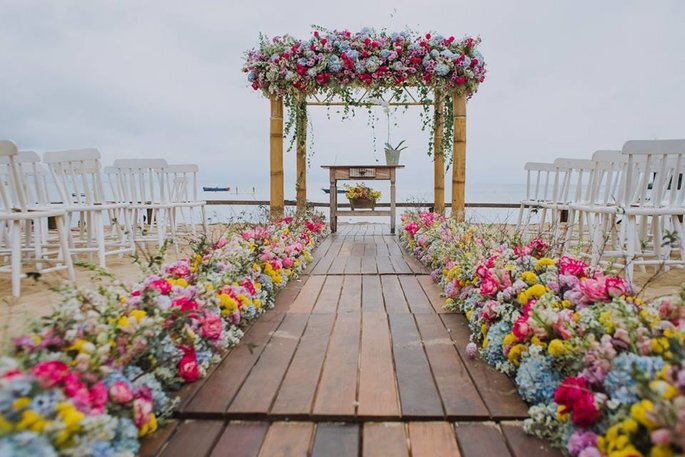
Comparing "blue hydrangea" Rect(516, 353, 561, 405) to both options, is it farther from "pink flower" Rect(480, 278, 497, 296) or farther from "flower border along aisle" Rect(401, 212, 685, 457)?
"pink flower" Rect(480, 278, 497, 296)

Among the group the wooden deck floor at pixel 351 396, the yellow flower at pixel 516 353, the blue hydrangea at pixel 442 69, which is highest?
the blue hydrangea at pixel 442 69

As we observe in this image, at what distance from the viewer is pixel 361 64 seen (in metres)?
5.72

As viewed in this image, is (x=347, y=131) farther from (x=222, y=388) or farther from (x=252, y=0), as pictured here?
(x=222, y=388)

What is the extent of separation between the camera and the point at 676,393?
2.80 ft

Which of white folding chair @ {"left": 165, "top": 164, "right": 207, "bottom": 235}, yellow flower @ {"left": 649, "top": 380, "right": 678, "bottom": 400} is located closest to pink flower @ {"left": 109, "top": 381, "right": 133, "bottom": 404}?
yellow flower @ {"left": 649, "top": 380, "right": 678, "bottom": 400}

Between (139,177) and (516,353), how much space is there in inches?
166

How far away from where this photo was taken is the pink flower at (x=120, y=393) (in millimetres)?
1133

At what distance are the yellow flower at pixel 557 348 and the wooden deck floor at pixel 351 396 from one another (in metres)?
0.21

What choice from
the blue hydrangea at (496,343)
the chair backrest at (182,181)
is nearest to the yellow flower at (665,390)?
the blue hydrangea at (496,343)

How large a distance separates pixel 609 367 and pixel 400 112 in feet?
18.8

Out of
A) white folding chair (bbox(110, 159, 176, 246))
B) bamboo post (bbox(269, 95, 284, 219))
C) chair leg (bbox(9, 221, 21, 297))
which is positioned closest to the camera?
chair leg (bbox(9, 221, 21, 297))

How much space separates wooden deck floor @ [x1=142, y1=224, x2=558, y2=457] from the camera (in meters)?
1.23

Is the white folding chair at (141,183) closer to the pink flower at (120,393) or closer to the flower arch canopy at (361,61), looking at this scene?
the flower arch canopy at (361,61)

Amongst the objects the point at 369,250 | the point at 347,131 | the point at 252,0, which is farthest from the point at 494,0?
the point at 369,250
